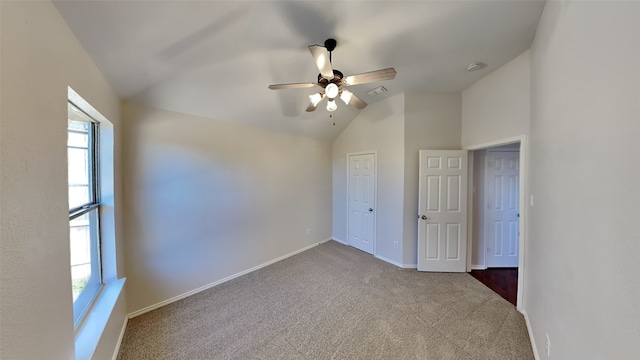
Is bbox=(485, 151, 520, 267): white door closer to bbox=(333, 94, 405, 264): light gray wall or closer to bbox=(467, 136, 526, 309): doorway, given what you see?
bbox=(467, 136, 526, 309): doorway

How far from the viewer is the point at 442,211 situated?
320 centimetres

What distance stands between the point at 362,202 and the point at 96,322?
3684 millimetres

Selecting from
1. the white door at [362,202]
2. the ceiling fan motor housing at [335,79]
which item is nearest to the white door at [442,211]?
the white door at [362,202]

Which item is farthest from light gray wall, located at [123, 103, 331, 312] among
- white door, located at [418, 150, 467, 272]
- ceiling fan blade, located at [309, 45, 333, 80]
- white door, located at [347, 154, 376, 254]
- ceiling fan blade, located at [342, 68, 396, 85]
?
white door, located at [418, 150, 467, 272]

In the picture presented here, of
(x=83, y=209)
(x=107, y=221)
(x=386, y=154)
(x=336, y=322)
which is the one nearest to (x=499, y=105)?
(x=386, y=154)

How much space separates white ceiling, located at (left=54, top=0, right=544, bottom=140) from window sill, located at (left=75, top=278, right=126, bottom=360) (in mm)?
1911

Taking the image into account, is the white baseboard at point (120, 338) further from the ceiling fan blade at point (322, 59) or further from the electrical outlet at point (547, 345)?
the electrical outlet at point (547, 345)

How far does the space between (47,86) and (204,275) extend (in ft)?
8.23

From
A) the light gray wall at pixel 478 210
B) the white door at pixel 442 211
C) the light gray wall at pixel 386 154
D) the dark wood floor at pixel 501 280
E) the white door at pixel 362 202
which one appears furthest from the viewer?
the white door at pixel 362 202

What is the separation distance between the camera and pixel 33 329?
0.88 m

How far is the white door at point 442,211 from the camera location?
3162mm

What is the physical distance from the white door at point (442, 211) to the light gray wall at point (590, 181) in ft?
4.69

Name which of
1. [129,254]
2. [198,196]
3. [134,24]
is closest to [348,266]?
[198,196]

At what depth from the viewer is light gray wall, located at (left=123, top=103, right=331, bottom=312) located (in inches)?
90.1
